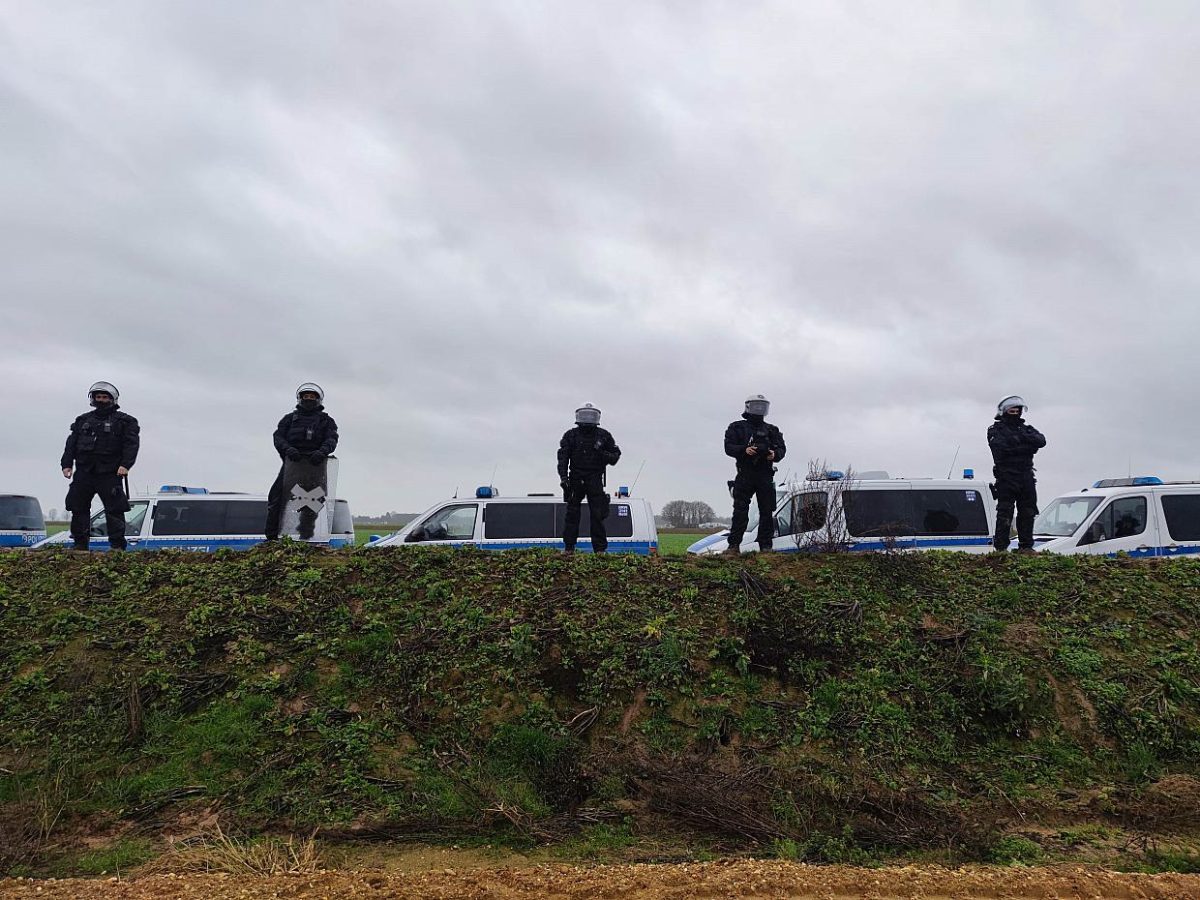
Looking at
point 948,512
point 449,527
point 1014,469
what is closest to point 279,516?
point 449,527

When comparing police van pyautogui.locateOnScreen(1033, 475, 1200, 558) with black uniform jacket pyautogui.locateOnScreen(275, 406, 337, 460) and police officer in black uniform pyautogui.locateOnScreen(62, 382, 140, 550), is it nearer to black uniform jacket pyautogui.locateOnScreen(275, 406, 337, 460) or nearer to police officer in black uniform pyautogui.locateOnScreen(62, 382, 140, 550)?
black uniform jacket pyautogui.locateOnScreen(275, 406, 337, 460)

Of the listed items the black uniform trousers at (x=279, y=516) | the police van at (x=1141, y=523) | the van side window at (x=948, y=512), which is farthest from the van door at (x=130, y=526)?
the police van at (x=1141, y=523)

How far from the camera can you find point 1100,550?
11781 millimetres

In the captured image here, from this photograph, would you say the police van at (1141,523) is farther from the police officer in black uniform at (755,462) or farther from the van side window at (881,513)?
the police officer in black uniform at (755,462)

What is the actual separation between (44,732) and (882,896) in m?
6.55

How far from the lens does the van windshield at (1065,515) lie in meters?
12.2

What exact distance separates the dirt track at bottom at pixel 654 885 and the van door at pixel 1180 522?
8718 mm

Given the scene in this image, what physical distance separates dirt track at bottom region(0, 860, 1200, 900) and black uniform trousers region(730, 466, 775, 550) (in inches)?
204

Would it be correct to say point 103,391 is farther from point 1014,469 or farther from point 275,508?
point 1014,469

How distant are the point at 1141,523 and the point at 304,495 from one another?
12.4 meters

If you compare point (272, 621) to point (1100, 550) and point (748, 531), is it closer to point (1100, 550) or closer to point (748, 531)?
point (748, 531)

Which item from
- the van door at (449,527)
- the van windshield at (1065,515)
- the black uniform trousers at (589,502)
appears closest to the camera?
the black uniform trousers at (589,502)

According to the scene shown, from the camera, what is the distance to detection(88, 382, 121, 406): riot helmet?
9.57 m

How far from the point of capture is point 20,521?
46.9ft
